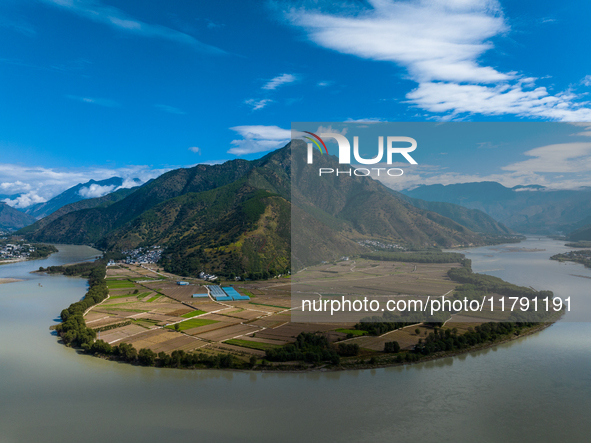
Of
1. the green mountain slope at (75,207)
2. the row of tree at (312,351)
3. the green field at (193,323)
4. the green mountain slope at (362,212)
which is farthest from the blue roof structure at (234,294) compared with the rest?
the green mountain slope at (75,207)

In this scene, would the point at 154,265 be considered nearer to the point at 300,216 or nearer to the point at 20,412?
the point at 300,216

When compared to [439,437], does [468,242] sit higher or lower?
higher

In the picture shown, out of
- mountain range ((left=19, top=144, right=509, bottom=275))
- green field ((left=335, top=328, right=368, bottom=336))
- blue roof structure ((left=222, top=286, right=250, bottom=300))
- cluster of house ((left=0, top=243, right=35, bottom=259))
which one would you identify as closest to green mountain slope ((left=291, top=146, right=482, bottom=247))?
mountain range ((left=19, top=144, right=509, bottom=275))

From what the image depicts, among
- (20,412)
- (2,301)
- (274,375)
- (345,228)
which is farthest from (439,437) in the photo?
(345,228)

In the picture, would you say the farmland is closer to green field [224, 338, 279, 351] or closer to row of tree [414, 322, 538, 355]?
green field [224, 338, 279, 351]

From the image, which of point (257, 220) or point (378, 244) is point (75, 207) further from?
point (378, 244)
